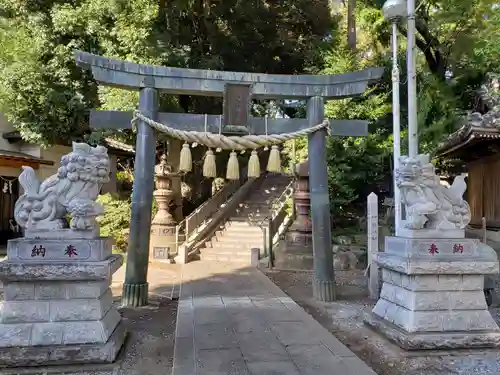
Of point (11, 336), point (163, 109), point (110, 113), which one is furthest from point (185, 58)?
point (11, 336)

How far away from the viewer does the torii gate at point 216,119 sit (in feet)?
25.4

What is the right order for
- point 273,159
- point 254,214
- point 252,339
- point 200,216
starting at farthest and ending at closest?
1. point 254,214
2. point 200,216
3. point 273,159
4. point 252,339

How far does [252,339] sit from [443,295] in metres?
2.49

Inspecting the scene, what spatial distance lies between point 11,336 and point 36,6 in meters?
12.5

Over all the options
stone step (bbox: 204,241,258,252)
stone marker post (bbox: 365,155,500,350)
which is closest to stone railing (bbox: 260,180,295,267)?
stone step (bbox: 204,241,258,252)

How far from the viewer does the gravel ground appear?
15.4 ft

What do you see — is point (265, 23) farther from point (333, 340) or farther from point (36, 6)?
point (333, 340)

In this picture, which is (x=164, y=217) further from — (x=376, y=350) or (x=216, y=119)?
(x=376, y=350)

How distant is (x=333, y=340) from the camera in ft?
16.7

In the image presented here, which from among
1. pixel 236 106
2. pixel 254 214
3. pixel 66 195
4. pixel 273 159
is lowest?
pixel 254 214

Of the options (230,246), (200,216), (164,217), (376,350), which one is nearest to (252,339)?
(376,350)

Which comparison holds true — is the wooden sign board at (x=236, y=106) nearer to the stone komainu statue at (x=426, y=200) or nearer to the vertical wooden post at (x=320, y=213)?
the vertical wooden post at (x=320, y=213)

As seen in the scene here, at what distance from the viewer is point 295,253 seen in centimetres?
1263

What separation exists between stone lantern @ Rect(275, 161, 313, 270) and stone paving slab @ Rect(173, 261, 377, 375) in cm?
403
